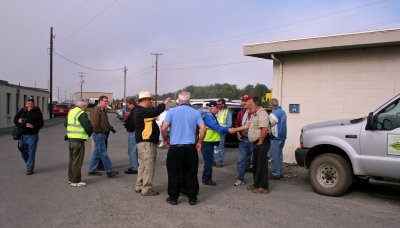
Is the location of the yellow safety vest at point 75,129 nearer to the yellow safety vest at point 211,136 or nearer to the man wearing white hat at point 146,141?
the man wearing white hat at point 146,141

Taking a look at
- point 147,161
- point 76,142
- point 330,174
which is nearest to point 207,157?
point 147,161

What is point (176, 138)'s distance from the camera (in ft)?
22.8

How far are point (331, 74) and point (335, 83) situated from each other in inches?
11.2

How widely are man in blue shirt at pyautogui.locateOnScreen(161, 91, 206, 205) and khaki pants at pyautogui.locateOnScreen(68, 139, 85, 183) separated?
7.40 ft

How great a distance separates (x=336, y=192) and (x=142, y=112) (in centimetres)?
396

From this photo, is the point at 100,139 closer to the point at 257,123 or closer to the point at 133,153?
the point at 133,153

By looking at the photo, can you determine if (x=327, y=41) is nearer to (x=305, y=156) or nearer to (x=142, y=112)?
(x=305, y=156)

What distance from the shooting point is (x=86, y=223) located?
18.8ft

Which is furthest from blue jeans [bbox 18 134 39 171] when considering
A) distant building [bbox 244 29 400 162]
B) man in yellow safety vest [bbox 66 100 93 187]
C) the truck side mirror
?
the truck side mirror

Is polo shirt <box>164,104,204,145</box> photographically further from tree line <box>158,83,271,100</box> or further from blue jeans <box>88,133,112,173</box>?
tree line <box>158,83,271,100</box>

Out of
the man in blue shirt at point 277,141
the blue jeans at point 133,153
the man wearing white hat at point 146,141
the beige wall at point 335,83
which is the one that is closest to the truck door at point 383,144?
the man in blue shirt at point 277,141

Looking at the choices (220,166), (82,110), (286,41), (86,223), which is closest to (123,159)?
(220,166)

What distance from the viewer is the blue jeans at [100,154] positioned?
937cm

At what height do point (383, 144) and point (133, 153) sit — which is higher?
point (383, 144)
